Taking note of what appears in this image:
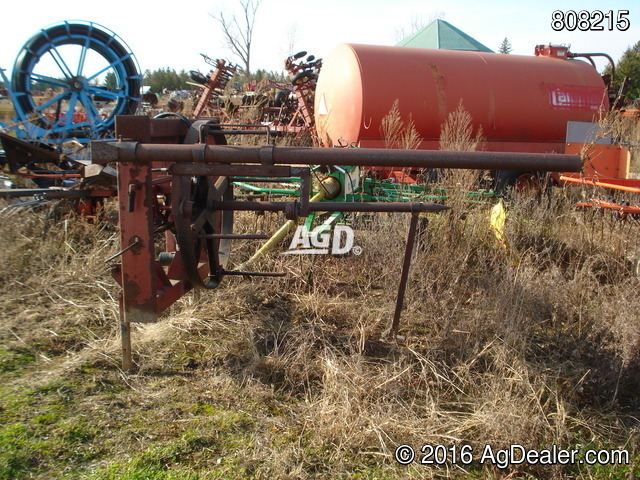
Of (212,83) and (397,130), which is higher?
(212,83)

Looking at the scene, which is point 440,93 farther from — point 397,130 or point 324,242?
point 324,242

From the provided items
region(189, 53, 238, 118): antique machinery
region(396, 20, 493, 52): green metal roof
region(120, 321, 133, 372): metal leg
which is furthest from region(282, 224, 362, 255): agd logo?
region(396, 20, 493, 52): green metal roof

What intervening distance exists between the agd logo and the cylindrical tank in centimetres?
209

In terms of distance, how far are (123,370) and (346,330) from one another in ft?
4.50

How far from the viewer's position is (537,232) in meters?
4.62

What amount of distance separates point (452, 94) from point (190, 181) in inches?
197

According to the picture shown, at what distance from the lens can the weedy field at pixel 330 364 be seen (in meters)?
2.32

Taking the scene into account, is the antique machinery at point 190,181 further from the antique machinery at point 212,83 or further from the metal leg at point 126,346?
the antique machinery at point 212,83

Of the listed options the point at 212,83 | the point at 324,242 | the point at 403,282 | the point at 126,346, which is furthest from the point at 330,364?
the point at 212,83

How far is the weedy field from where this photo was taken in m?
2.32

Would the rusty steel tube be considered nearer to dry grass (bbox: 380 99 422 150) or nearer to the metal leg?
the metal leg

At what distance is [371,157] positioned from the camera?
7.52 feet

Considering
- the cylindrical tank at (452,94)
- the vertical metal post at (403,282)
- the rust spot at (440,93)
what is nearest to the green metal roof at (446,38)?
the cylindrical tank at (452,94)

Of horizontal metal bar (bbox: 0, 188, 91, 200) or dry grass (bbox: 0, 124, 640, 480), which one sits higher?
horizontal metal bar (bbox: 0, 188, 91, 200)
